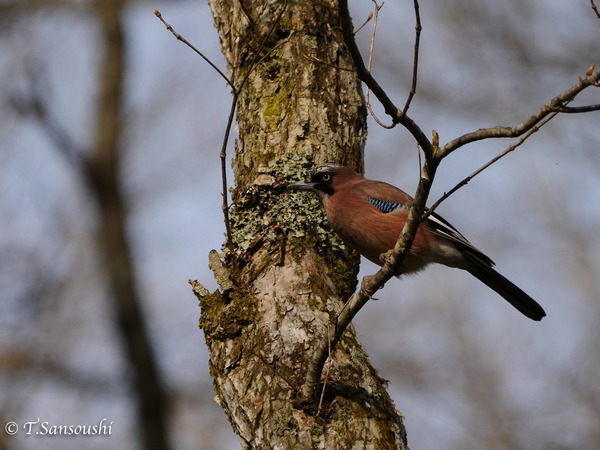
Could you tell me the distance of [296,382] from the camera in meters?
4.14

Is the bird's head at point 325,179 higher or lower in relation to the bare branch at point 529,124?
higher

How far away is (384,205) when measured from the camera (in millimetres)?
5523

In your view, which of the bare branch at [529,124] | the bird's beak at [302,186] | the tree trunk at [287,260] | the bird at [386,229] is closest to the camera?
the bare branch at [529,124]

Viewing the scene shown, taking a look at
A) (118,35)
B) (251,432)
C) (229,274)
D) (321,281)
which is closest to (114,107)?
(118,35)

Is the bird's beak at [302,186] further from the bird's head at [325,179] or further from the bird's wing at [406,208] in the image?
the bird's wing at [406,208]

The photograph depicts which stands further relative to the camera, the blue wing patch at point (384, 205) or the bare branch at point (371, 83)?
the blue wing patch at point (384, 205)

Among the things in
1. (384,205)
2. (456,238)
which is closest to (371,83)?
(384,205)

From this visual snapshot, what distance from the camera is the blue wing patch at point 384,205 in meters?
5.49

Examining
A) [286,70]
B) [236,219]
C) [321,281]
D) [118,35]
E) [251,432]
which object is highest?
[286,70]

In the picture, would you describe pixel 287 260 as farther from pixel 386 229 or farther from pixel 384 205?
pixel 384 205

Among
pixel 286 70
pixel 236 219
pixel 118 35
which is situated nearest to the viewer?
pixel 118 35

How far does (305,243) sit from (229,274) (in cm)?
61

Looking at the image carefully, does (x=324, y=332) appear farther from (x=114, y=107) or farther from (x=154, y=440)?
(x=114, y=107)

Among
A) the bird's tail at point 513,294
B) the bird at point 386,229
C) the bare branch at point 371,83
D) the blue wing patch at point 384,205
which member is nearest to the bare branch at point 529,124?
the bare branch at point 371,83
